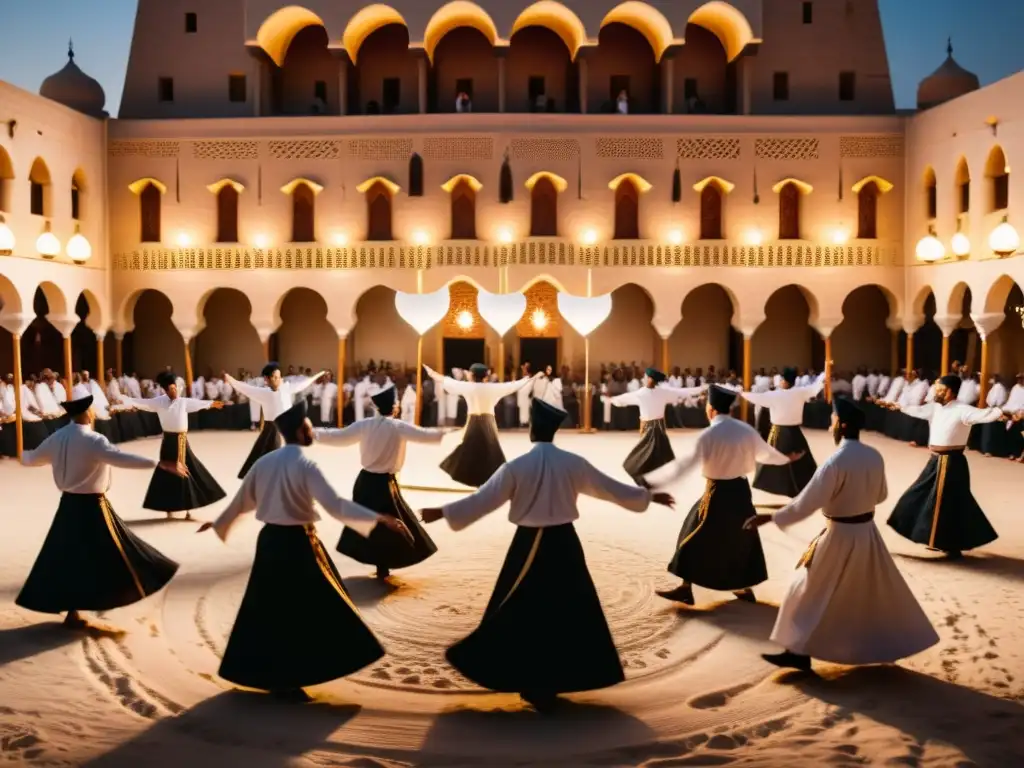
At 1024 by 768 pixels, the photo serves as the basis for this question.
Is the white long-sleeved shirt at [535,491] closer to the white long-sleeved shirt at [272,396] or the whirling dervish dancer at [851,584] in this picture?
the whirling dervish dancer at [851,584]

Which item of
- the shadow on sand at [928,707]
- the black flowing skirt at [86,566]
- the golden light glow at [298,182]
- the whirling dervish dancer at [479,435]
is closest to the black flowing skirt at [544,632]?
the shadow on sand at [928,707]

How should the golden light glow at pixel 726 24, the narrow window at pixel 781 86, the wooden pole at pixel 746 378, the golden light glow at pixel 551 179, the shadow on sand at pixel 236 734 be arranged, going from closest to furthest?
the shadow on sand at pixel 236 734 → the wooden pole at pixel 746 378 → the golden light glow at pixel 551 179 → the golden light glow at pixel 726 24 → the narrow window at pixel 781 86

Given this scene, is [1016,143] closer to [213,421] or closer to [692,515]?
[692,515]

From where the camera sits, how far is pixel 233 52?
75.4 feet

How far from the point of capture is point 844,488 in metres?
5.73

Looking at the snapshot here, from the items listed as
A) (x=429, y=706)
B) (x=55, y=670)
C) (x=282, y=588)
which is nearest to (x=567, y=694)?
(x=429, y=706)

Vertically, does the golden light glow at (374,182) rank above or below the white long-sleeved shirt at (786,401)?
above

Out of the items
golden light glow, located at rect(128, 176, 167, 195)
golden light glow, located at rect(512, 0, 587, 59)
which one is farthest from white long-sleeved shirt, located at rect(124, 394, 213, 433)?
golden light glow, located at rect(512, 0, 587, 59)

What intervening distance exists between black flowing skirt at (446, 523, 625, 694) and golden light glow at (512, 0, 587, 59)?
18.6 metres

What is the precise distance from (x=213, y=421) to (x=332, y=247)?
15.3 feet

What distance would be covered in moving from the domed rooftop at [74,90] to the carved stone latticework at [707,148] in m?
13.3

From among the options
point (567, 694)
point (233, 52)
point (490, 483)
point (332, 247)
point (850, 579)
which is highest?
point (233, 52)

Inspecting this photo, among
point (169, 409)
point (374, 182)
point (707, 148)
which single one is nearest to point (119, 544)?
point (169, 409)

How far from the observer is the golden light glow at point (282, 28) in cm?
2195
